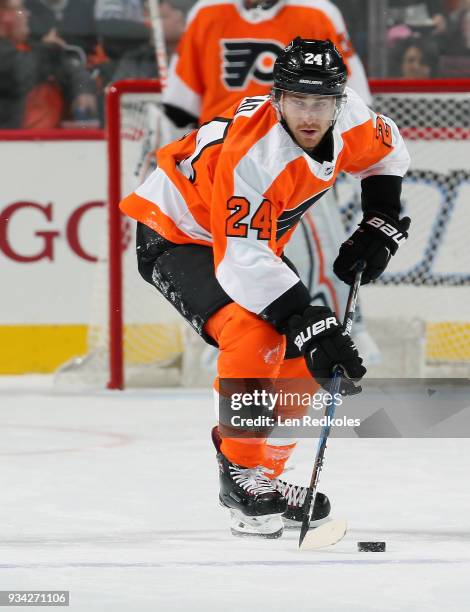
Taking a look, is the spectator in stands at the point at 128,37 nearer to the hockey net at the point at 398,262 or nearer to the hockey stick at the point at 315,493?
the hockey net at the point at 398,262

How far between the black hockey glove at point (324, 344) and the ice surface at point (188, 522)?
338mm

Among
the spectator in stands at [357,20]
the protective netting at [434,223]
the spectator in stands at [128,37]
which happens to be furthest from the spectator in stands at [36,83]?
the protective netting at [434,223]

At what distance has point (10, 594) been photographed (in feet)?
7.85

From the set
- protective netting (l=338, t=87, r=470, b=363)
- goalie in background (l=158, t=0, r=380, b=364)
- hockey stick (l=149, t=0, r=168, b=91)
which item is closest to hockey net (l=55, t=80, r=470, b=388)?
protective netting (l=338, t=87, r=470, b=363)

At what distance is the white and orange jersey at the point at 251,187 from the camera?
2797mm

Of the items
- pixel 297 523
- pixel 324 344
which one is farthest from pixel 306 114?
pixel 297 523

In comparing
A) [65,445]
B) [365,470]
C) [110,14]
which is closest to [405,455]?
[365,470]

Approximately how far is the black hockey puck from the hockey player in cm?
22

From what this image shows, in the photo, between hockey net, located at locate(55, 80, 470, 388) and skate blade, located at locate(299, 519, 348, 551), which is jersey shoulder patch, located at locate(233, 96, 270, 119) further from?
hockey net, located at locate(55, 80, 470, 388)

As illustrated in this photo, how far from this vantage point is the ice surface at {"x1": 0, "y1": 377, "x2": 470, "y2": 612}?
2.43 metres

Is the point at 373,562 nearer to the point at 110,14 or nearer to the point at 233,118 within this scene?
the point at 233,118

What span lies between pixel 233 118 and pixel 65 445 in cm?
149

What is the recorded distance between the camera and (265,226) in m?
2.81

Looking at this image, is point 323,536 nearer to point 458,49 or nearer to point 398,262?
point 398,262
